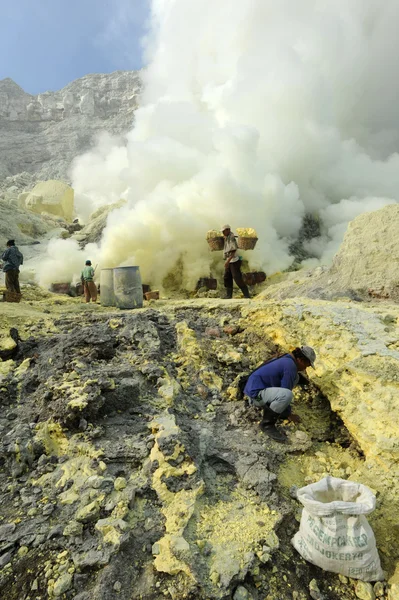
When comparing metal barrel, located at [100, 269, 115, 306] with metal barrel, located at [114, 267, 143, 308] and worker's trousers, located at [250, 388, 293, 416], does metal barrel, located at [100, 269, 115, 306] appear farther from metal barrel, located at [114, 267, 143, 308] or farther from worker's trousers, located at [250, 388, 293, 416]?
worker's trousers, located at [250, 388, 293, 416]

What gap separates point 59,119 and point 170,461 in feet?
173

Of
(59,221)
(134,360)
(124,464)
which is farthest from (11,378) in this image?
(59,221)

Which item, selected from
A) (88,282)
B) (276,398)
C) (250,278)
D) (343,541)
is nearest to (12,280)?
(88,282)

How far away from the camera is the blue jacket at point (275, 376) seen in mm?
3301

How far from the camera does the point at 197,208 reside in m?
11.6

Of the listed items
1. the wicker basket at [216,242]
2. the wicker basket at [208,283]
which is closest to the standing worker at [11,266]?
the wicker basket at [216,242]

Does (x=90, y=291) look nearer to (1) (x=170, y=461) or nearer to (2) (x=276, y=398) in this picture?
(2) (x=276, y=398)

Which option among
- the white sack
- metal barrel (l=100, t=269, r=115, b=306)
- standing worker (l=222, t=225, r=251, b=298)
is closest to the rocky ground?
the white sack

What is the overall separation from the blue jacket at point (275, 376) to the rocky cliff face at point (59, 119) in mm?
41634

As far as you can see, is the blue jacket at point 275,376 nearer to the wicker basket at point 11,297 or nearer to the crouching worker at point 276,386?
the crouching worker at point 276,386

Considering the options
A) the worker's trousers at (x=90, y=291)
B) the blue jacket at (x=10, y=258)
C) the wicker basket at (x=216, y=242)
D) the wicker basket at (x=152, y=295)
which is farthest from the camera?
the worker's trousers at (x=90, y=291)

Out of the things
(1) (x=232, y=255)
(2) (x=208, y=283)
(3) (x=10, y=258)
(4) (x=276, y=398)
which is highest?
(3) (x=10, y=258)

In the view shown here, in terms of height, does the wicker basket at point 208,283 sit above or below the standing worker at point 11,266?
below

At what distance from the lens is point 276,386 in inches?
132
